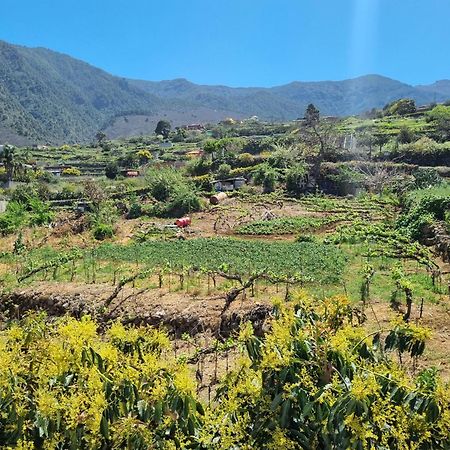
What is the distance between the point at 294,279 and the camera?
1256 centimetres

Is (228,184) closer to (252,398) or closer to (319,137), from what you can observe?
(319,137)

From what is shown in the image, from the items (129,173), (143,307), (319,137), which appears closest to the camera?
(143,307)

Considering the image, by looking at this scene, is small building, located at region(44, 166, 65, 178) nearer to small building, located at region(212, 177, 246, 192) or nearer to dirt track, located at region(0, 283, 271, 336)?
small building, located at region(212, 177, 246, 192)

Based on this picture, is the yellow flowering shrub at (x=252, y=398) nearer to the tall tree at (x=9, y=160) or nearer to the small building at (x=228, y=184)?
the small building at (x=228, y=184)

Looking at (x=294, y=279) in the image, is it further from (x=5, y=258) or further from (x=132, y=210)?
(x=132, y=210)

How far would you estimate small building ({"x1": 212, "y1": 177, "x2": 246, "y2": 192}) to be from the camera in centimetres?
3397

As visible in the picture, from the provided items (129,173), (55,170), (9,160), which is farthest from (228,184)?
(55,170)

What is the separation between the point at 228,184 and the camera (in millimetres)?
34781

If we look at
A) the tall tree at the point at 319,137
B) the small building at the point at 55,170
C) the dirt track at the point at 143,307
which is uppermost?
the tall tree at the point at 319,137

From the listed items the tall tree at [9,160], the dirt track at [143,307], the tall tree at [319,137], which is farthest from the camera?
the tall tree at [9,160]

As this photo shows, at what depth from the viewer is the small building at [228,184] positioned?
34.0 metres

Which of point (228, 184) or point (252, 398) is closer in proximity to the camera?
point (252, 398)

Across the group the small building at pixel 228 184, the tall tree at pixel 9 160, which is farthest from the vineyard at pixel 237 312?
the tall tree at pixel 9 160

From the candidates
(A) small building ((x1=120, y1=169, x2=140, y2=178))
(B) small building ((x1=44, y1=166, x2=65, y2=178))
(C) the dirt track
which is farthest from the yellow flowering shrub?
(B) small building ((x1=44, y1=166, x2=65, y2=178))
